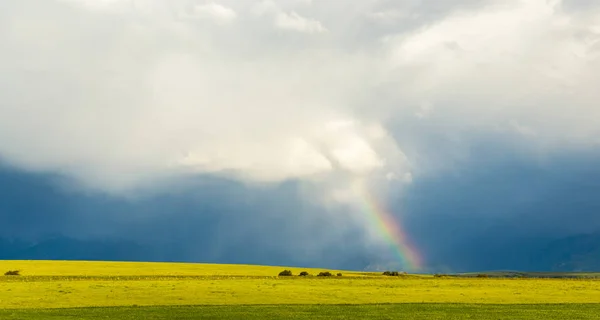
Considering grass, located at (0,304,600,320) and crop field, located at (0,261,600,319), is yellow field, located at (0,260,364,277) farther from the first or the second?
grass, located at (0,304,600,320)

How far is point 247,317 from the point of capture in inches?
1975

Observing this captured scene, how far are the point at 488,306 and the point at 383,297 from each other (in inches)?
590

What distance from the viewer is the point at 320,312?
54.2 m

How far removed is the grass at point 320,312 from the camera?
50781 mm

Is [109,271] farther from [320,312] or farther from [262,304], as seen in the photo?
[320,312]

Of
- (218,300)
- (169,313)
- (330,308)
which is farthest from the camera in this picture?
(218,300)

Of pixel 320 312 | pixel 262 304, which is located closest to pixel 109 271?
pixel 262 304

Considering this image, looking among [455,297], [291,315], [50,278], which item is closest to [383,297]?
[455,297]

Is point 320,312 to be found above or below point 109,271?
below

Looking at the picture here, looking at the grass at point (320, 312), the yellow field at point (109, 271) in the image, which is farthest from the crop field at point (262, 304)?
the yellow field at point (109, 271)

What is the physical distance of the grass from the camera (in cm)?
5078

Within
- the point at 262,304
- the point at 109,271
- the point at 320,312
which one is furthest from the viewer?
the point at 109,271

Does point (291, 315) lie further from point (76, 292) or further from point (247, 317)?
point (76, 292)

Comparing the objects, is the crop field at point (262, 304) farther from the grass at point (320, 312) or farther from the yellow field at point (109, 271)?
the yellow field at point (109, 271)
